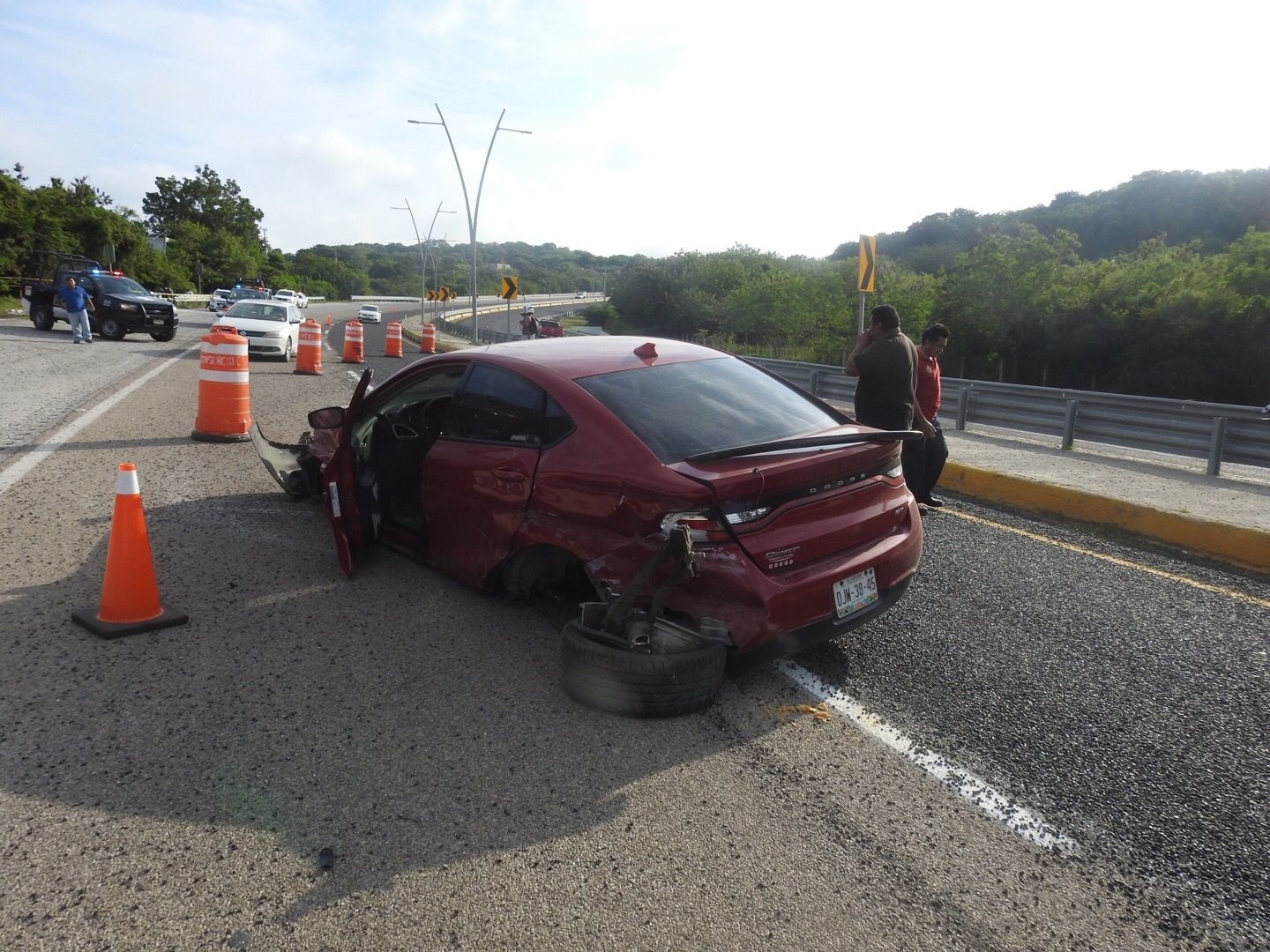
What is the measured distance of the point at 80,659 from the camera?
13.9ft

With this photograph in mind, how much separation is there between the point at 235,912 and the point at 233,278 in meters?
100

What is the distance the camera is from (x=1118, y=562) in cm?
643

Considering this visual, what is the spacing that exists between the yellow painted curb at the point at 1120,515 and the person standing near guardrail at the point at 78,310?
2296 centimetres

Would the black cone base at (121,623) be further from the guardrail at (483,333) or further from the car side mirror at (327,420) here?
the guardrail at (483,333)

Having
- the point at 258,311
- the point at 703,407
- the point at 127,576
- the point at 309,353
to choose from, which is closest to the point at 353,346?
the point at 258,311

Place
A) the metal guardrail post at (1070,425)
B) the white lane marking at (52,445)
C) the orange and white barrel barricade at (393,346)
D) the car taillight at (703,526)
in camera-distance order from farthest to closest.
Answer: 1. the orange and white barrel barricade at (393,346)
2. the metal guardrail post at (1070,425)
3. the white lane marking at (52,445)
4. the car taillight at (703,526)

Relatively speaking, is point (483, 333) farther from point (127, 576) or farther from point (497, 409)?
point (127, 576)

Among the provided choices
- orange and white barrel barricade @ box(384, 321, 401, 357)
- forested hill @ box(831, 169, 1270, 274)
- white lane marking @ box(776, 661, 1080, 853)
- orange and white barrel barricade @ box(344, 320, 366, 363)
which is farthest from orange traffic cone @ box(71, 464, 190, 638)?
forested hill @ box(831, 169, 1270, 274)

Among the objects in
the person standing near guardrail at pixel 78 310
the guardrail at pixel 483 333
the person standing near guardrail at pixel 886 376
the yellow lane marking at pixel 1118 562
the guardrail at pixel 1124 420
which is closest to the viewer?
the yellow lane marking at pixel 1118 562

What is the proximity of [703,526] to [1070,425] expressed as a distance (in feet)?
34.5

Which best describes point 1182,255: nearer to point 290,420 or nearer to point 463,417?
point 290,420

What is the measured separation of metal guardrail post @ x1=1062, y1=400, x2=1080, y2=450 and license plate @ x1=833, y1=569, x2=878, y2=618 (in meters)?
9.66

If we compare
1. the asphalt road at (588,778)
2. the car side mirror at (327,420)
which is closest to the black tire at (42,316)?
the car side mirror at (327,420)

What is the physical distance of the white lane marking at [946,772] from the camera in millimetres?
3045
